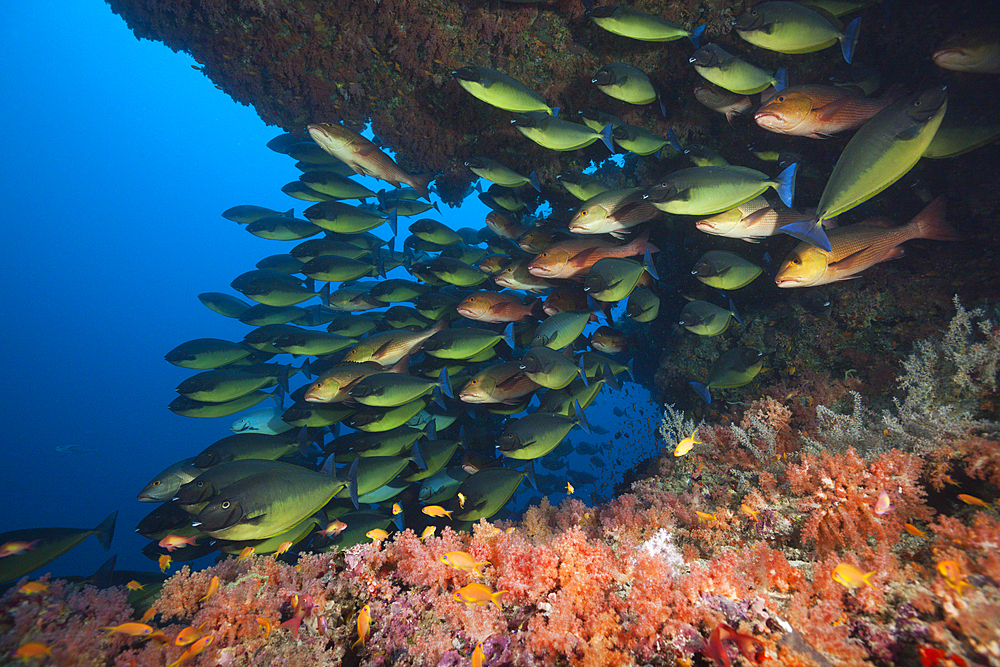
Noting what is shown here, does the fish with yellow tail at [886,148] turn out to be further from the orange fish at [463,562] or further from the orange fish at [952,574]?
the orange fish at [463,562]

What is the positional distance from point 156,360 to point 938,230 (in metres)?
76.1

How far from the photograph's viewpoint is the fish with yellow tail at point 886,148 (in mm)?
1977

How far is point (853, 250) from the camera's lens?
9.16 ft

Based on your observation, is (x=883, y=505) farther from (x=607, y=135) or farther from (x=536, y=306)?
(x=536, y=306)

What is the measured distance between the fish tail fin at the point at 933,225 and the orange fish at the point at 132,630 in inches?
232

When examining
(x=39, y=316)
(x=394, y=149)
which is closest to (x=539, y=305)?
(x=394, y=149)

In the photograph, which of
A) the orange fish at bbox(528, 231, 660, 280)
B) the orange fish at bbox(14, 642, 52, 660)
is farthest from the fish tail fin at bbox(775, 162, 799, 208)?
the orange fish at bbox(14, 642, 52, 660)

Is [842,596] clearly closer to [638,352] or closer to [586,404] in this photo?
[586,404]

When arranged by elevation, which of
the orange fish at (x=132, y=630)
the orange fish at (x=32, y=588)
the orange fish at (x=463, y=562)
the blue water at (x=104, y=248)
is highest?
the blue water at (x=104, y=248)

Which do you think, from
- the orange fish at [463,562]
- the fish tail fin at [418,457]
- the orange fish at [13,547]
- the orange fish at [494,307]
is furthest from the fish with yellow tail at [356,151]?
the orange fish at [13,547]

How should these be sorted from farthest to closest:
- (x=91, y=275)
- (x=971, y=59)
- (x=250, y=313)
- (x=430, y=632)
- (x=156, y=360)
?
(x=91, y=275) < (x=156, y=360) < (x=250, y=313) < (x=971, y=59) < (x=430, y=632)

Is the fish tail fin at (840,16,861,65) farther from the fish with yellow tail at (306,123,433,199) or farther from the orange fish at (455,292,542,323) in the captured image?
the fish with yellow tail at (306,123,433,199)

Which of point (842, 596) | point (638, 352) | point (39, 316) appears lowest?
point (638, 352)

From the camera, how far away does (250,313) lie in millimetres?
6020
